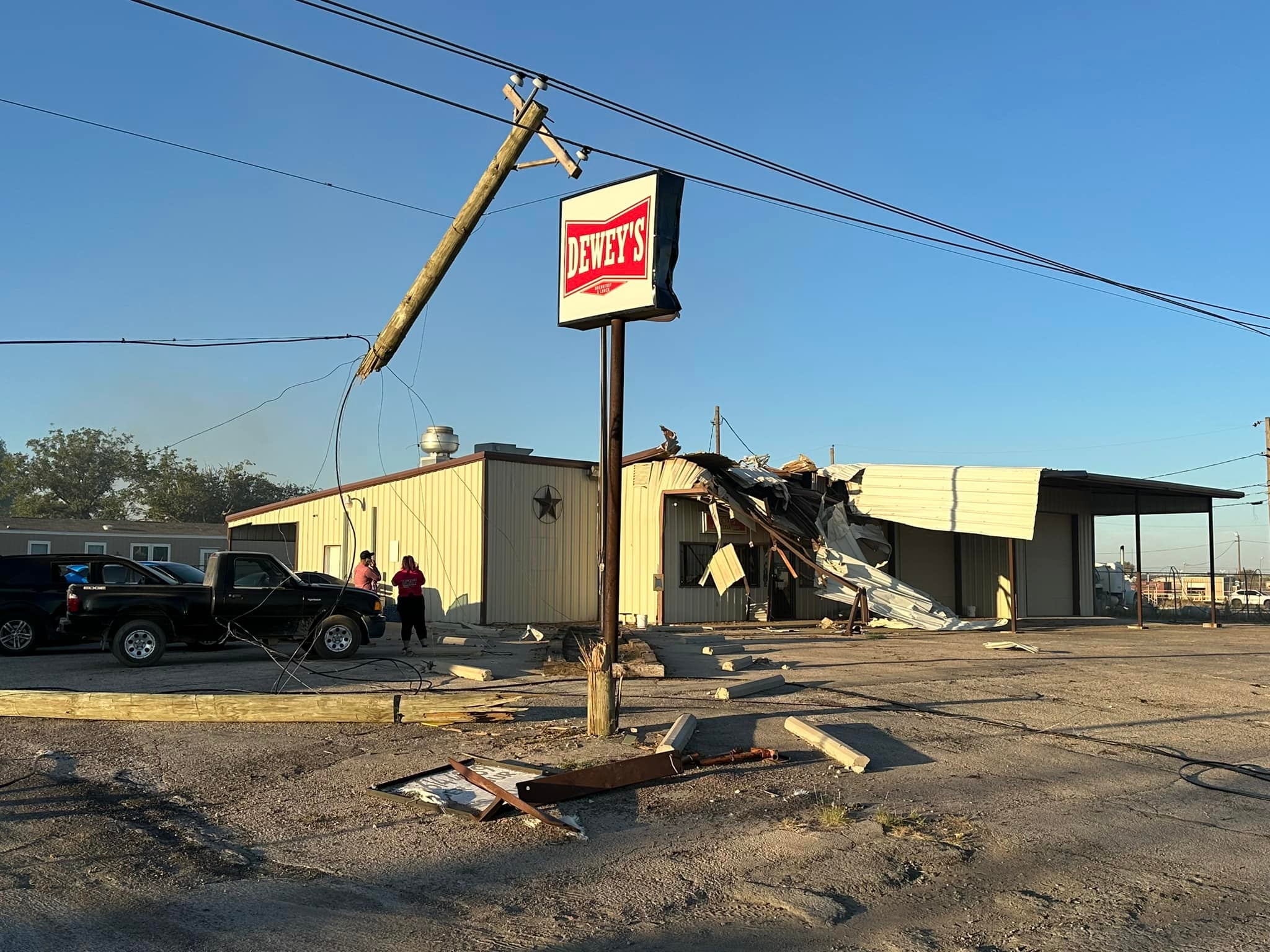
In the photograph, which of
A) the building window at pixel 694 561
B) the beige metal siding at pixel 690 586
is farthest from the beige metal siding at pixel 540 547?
the building window at pixel 694 561

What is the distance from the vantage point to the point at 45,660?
→ 15.8 m

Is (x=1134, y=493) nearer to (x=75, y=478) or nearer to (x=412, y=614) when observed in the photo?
(x=412, y=614)

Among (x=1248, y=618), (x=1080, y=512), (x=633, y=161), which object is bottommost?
(x=1248, y=618)

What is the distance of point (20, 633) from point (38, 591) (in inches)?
29.6

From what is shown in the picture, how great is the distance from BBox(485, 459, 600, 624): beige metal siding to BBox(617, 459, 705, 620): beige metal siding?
2.91 ft

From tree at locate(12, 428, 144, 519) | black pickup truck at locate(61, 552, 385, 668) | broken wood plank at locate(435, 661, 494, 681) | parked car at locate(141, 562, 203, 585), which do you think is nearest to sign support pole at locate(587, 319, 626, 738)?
broken wood plank at locate(435, 661, 494, 681)

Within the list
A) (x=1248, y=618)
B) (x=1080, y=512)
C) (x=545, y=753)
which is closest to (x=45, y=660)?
(x=545, y=753)

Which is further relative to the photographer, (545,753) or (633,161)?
(633,161)

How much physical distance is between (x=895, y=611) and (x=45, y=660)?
57.2 ft

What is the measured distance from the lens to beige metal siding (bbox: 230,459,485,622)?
76.9 feet

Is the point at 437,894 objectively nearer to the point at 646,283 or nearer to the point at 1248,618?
the point at 646,283

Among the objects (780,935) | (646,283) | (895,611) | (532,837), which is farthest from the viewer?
(895,611)

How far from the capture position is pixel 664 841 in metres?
6.18

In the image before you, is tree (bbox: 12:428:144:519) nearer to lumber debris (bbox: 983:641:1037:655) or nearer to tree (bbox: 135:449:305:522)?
tree (bbox: 135:449:305:522)
